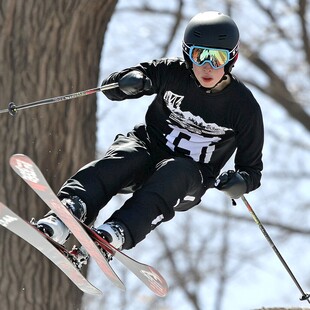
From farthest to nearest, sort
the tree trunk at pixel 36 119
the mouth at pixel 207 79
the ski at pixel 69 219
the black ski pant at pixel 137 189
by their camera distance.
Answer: the tree trunk at pixel 36 119
the mouth at pixel 207 79
the black ski pant at pixel 137 189
the ski at pixel 69 219

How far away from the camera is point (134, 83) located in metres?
6.38

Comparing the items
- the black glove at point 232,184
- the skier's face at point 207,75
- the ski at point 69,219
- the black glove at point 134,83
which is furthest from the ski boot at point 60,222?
the skier's face at point 207,75

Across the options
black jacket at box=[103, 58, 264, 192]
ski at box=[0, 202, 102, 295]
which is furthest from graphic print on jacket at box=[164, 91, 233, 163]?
ski at box=[0, 202, 102, 295]

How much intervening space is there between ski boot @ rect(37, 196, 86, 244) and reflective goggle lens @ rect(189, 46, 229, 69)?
109cm

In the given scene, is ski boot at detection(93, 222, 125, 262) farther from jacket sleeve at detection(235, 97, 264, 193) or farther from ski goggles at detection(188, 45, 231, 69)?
ski goggles at detection(188, 45, 231, 69)

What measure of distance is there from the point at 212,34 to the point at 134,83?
549 millimetres

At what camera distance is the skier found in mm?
6312

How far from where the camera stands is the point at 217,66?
20.9ft

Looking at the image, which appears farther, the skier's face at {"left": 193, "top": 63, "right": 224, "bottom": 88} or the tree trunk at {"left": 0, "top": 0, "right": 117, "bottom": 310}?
the tree trunk at {"left": 0, "top": 0, "right": 117, "bottom": 310}

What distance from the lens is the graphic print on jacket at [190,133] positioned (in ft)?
21.7

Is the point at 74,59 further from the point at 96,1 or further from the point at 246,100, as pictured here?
the point at 246,100

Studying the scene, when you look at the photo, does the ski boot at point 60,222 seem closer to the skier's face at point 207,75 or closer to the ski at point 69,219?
the ski at point 69,219

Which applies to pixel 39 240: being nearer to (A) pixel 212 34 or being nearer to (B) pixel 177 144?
(B) pixel 177 144

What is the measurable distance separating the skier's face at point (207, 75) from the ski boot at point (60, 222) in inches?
40.6
